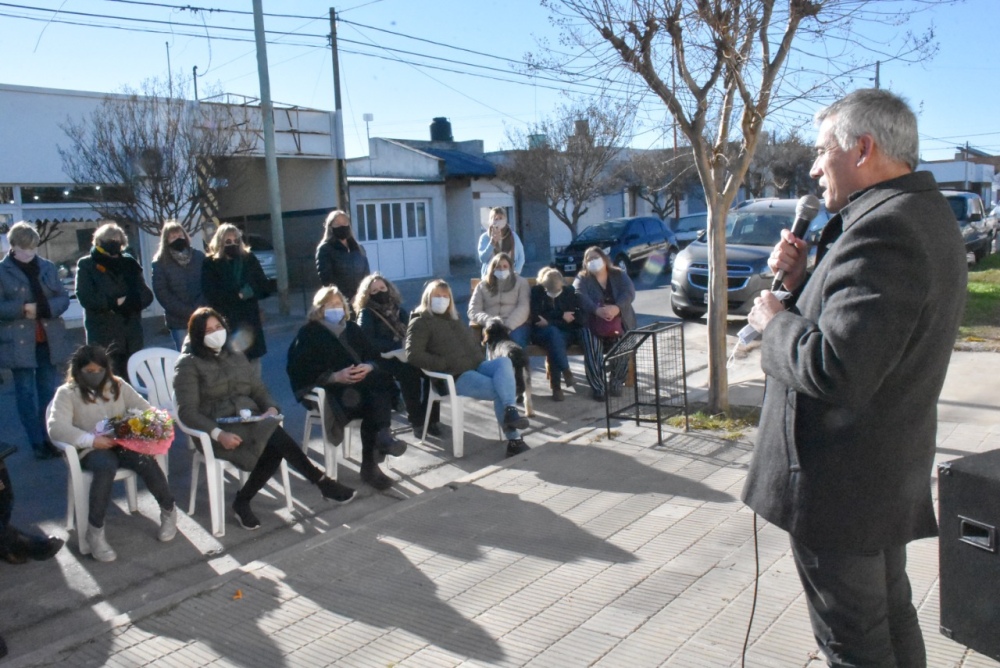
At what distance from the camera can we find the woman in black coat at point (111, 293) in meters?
7.11

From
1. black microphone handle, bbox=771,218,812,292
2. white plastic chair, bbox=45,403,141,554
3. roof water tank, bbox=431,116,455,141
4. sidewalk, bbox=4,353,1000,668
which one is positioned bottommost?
sidewalk, bbox=4,353,1000,668

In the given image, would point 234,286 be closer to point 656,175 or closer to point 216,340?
point 216,340

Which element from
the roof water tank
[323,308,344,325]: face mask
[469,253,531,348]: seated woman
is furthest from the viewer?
the roof water tank

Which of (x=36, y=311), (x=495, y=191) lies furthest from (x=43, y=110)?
(x=495, y=191)

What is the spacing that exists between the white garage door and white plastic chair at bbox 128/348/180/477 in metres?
17.7

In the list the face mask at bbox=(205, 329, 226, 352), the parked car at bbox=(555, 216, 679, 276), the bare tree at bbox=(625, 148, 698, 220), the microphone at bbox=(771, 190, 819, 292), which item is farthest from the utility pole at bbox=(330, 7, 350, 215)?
the microphone at bbox=(771, 190, 819, 292)

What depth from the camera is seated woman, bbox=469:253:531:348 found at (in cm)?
866

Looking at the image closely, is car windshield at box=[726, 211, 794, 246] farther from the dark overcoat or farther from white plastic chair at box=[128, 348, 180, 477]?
the dark overcoat

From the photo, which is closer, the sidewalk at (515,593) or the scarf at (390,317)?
the sidewalk at (515,593)

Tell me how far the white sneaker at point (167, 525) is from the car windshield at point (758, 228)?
35.8ft

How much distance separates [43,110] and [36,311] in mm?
10913

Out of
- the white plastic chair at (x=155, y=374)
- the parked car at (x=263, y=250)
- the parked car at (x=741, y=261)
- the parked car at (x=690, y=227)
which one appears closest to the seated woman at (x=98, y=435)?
the white plastic chair at (x=155, y=374)

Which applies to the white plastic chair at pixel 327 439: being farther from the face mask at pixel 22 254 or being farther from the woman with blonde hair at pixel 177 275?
the face mask at pixel 22 254

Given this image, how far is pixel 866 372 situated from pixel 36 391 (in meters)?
6.56
